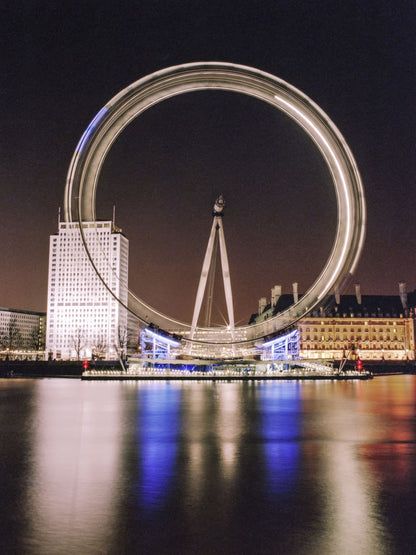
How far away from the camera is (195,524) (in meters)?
8.17

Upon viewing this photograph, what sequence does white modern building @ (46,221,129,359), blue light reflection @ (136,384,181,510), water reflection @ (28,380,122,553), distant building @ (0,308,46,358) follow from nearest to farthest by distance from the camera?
water reflection @ (28,380,122,553) → blue light reflection @ (136,384,181,510) → white modern building @ (46,221,129,359) → distant building @ (0,308,46,358)

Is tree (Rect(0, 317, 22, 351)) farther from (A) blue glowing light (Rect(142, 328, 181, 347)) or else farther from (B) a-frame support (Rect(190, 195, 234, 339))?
(B) a-frame support (Rect(190, 195, 234, 339))

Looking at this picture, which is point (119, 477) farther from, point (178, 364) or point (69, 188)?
point (178, 364)

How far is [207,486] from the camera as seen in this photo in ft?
33.9

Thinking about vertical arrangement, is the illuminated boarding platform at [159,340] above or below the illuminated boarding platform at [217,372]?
above

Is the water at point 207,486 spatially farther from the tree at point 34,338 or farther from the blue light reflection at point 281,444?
the tree at point 34,338

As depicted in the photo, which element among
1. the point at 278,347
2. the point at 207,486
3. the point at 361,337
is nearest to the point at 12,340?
the point at 361,337

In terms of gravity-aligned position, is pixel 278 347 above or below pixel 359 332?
below

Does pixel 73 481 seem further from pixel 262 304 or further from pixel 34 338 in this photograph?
pixel 34 338

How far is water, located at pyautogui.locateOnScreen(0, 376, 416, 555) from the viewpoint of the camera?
7.53 m

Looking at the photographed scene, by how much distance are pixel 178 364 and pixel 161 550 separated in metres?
58.6

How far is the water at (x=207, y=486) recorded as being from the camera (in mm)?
7531

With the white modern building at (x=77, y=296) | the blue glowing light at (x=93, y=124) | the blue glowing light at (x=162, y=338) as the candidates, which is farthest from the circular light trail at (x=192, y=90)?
the white modern building at (x=77, y=296)

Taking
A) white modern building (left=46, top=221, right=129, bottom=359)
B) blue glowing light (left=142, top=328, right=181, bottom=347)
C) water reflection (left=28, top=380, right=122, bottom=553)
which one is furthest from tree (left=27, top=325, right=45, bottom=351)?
water reflection (left=28, top=380, right=122, bottom=553)
